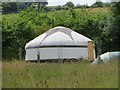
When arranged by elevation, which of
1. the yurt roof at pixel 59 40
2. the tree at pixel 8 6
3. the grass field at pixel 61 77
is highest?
the tree at pixel 8 6

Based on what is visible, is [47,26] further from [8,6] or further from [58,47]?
[58,47]

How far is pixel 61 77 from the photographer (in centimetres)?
438

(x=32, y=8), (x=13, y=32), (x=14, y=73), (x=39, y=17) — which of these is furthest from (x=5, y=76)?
(x=32, y=8)

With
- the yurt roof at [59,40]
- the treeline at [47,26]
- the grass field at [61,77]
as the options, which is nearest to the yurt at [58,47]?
the yurt roof at [59,40]

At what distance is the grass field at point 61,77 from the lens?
13.1ft

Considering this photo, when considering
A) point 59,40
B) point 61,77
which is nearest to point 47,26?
point 59,40

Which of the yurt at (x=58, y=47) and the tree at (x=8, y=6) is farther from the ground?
the tree at (x=8, y=6)

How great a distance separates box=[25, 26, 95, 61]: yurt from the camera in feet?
46.0

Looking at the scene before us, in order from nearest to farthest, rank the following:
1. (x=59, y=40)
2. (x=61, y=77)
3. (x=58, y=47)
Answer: (x=61, y=77) → (x=58, y=47) → (x=59, y=40)

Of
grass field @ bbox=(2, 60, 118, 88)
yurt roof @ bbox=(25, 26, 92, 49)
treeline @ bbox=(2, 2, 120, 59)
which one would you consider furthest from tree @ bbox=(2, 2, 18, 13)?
grass field @ bbox=(2, 60, 118, 88)

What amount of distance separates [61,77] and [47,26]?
14.2 m

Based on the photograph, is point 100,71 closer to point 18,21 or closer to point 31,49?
point 31,49

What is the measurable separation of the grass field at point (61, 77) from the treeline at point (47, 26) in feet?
29.5

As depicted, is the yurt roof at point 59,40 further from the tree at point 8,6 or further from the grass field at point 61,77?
the grass field at point 61,77
